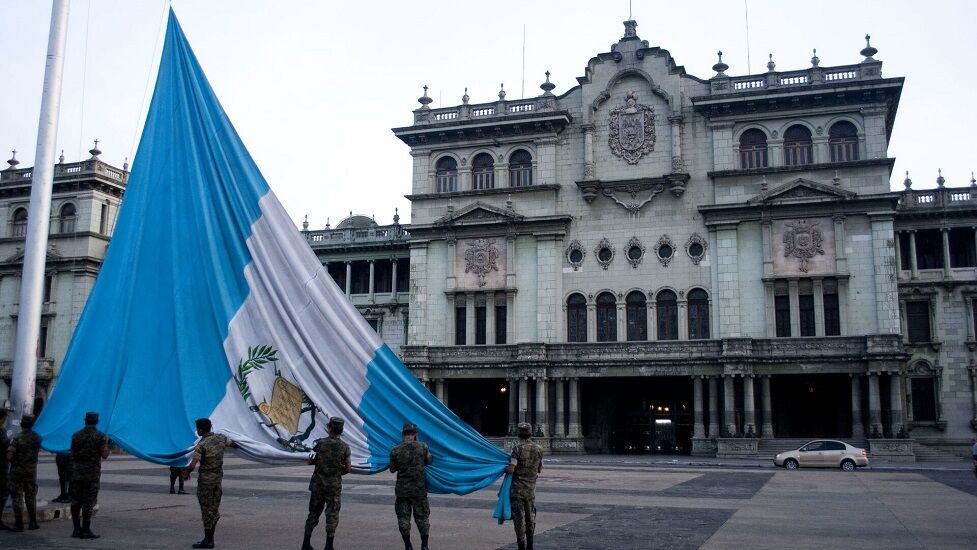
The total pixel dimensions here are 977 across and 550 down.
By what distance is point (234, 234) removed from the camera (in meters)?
12.9

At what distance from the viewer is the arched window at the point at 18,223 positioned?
63125mm

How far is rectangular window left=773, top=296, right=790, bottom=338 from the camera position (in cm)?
4559

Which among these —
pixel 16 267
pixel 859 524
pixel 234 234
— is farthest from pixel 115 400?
pixel 16 267

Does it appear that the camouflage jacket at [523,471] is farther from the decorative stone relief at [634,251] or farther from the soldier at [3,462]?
the decorative stone relief at [634,251]

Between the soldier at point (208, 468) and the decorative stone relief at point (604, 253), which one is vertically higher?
the decorative stone relief at point (604, 253)

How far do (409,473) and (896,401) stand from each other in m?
36.8

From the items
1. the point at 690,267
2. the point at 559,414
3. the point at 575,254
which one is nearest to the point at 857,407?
the point at 690,267

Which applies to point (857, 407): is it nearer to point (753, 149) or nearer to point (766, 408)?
point (766, 408)

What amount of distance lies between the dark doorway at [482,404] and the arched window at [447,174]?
11.5 meters

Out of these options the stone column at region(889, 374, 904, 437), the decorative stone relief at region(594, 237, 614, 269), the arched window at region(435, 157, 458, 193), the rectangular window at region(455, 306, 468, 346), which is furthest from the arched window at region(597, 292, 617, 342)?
the stone column at region(889, 374, 904, 437)

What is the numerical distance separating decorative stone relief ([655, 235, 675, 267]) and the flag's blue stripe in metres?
36.9

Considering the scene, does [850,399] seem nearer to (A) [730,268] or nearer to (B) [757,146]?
(A) [730,268]

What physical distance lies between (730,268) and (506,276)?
12198mm

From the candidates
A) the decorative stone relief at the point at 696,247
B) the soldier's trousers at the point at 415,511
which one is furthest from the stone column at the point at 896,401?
the soldier's trousers at the point at 415,511
